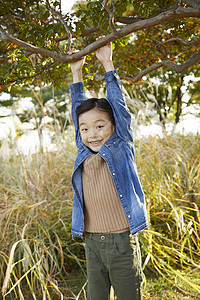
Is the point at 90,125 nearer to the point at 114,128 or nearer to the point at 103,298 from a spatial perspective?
the point at 114,128

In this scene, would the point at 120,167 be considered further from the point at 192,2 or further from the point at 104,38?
the point at 192,2

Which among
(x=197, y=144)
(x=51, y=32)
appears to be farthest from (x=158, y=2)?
(x=197, y=144)

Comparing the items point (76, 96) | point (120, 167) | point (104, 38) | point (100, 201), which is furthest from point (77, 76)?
point (100, 201)

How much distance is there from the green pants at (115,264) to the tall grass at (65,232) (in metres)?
0.72

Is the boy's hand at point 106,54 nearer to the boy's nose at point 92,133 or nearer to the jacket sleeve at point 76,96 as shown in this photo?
the jacket sleeve at point 76,96

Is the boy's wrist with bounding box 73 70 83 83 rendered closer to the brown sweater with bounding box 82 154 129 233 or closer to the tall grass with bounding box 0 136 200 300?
the brown sweater with bounding box 82 154 129 233

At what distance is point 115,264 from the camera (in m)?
1.57

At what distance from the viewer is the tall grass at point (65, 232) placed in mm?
2420

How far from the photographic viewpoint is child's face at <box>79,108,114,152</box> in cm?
169

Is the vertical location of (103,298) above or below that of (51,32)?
below

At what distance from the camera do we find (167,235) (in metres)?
2.86

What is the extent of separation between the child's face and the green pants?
0.49 m

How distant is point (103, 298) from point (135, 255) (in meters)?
0.32

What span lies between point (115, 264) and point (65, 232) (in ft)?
4.25
